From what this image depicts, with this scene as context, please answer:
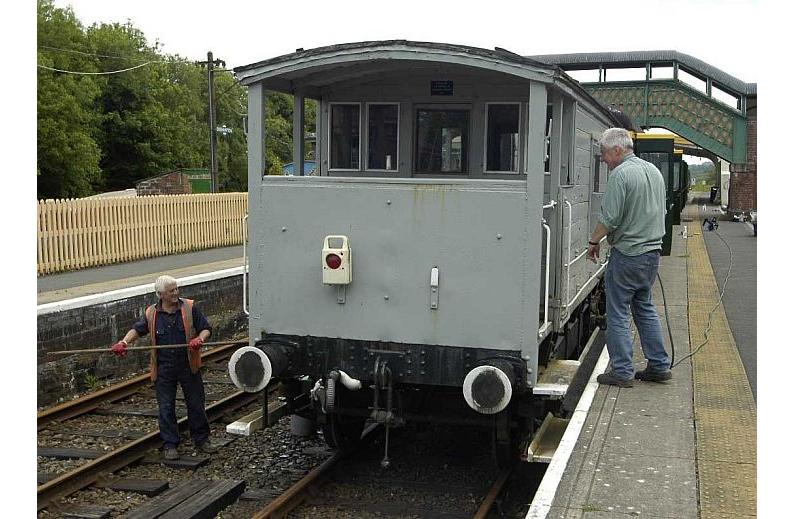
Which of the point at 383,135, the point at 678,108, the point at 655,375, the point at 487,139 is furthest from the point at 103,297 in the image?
the point at 678,108

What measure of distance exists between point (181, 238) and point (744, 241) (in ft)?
51.6

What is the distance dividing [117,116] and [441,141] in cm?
4294

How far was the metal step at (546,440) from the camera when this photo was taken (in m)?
6.29

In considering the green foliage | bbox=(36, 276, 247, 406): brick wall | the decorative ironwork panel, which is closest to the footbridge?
the decorative ironwork panel

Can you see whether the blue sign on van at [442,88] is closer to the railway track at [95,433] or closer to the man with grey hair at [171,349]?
the man with grey hair at [171,349]

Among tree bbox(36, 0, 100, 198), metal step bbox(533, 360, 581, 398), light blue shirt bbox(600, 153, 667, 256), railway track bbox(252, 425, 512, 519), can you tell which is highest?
tree bbox(36, 0, 100, 198)

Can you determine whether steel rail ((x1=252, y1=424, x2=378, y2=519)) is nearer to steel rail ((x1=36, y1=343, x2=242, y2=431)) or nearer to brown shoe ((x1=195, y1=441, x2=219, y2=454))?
brown shoe ((x1=195, y1=441, x2=219, y2=454))

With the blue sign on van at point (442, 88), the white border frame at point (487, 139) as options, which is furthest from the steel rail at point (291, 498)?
the blue sign on van at point (442, 88)

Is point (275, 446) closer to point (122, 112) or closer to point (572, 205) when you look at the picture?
point (572, 205)

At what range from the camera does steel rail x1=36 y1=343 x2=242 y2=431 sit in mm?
9398

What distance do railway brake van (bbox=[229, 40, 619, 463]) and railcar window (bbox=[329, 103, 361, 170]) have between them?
276mm

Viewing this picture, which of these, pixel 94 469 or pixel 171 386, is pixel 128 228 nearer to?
pixel 171 386

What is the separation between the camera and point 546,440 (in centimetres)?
688

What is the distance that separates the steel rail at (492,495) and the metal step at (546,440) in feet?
1.73
